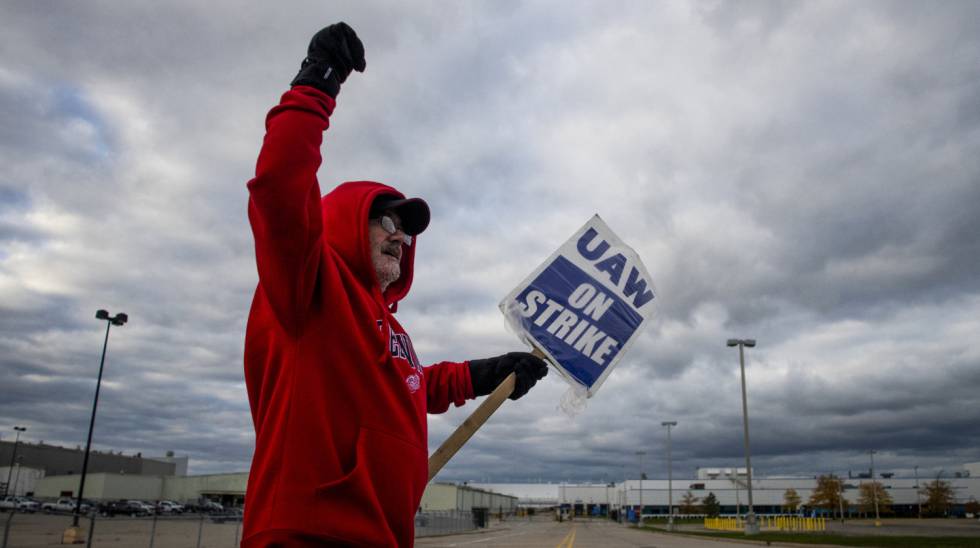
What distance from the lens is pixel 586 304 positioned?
11.0 ft

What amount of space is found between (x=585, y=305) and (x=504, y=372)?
1.96ft

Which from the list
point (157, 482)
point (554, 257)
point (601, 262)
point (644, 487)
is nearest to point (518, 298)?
point (554, 257)

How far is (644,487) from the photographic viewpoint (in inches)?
5034

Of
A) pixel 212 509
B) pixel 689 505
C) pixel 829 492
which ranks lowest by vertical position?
pixel 689 505

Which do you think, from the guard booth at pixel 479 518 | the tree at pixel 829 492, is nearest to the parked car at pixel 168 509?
the guard booth at pixel 479 518

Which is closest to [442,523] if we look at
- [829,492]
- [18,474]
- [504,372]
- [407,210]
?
[504,372]

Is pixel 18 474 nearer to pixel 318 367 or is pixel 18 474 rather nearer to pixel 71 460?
pixel 71 460

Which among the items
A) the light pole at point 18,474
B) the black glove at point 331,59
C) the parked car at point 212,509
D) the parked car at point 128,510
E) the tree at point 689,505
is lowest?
the tree at point 689,505

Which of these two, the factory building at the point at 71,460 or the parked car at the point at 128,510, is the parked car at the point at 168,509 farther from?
the factory building at the point at 71,460

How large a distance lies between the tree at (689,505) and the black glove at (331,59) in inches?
4283

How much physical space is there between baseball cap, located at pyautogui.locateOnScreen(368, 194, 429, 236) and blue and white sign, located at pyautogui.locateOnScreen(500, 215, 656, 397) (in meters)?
0.93

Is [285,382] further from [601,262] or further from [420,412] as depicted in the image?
[601,262]

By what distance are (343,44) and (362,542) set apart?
1409 millimetres

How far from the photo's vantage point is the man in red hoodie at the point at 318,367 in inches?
65.6
